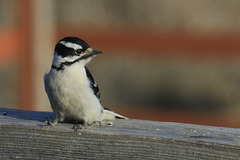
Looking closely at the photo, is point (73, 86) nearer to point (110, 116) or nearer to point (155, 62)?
point (110, 116)

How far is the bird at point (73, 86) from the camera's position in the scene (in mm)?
2697

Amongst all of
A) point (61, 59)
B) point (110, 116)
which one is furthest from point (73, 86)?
point (110, 116)

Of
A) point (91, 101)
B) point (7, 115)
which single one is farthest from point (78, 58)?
point (7, 115)

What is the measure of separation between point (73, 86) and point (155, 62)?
4.33 metres

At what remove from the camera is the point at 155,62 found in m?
6.96

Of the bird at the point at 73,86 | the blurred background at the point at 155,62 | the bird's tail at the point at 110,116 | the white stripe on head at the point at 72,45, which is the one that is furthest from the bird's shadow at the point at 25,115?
the blurred background at the point at 155,62

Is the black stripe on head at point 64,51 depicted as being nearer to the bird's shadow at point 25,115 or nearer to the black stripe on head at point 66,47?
the black stripe on head at point 66,47

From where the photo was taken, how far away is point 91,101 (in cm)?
280

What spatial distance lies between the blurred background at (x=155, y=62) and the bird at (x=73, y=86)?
2.65m

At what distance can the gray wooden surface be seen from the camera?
215 cm

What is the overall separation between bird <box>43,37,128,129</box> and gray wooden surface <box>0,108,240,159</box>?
0.24m

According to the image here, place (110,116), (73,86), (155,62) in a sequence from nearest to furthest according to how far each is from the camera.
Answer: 1. (73,86)
2. (110,116)
3. (155,62)

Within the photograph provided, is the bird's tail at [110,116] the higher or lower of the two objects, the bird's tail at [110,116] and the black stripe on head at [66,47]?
the lower

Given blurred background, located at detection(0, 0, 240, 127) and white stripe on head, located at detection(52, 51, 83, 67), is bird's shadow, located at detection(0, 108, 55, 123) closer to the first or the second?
white stripe on head, located at detection(52, 51, 83, 67)
